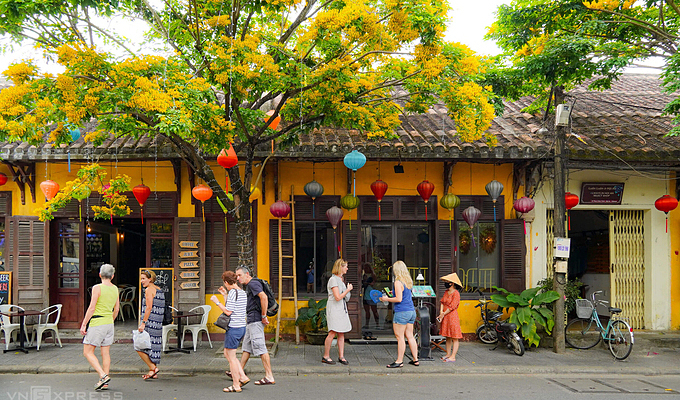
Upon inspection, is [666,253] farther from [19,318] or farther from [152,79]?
[19,318]

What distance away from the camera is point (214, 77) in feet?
27.6

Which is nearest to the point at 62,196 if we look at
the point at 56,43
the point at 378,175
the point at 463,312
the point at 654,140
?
the point at 56,43

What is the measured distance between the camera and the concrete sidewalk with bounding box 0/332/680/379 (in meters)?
8.88

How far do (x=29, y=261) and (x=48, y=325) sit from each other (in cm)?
158

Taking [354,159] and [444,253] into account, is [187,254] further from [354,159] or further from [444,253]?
[444,253]

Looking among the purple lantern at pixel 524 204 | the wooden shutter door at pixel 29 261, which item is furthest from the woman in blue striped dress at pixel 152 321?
the purple lantern at pixel 524 204

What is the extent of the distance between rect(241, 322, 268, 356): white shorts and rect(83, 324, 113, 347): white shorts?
1907 millimetres

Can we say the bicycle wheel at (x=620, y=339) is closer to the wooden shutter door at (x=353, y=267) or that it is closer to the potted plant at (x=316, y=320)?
the wooden shutter door at (x=353, y=267)

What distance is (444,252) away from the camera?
1159 centimetres

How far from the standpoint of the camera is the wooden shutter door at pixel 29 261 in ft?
36.1

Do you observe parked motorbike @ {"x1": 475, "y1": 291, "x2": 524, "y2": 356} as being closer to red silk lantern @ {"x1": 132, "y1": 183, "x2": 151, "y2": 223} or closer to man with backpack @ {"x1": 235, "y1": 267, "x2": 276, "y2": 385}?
man with backpack @ {"x1": 235, "y1": 267, "x2": 276, "y2": 385}

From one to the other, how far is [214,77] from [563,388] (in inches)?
278

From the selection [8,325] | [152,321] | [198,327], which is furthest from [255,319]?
[8,325]

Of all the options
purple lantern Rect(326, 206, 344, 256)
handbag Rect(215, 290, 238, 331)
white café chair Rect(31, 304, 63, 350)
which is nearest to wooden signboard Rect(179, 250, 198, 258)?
white café chair Rect(31, 304, 63, 350)
